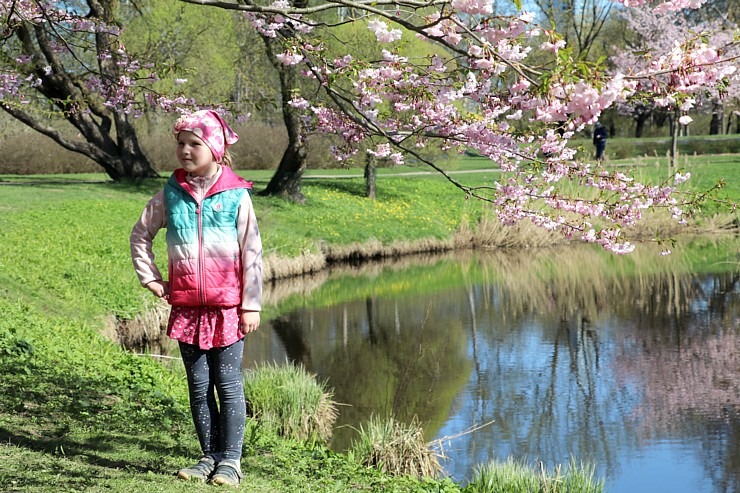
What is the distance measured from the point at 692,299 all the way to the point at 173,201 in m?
12.6

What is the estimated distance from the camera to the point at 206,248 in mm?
4570

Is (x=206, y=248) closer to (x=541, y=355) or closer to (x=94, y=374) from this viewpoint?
(x=94, y=374)

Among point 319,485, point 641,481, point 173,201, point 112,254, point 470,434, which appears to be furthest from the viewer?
point 112,254

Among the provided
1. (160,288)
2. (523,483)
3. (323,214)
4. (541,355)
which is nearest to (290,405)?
(523,483)

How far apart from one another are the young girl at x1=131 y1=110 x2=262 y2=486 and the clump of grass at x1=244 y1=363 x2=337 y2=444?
300 cm

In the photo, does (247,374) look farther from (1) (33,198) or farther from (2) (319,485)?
(1) (33,198)

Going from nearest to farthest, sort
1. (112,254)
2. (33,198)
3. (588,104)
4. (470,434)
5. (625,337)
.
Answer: (588,104) → (470,434) → (625,337) → (112,254) → (33,198)

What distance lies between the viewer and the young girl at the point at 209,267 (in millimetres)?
4570

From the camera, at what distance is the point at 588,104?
3.88m

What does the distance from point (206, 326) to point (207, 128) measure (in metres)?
0.96

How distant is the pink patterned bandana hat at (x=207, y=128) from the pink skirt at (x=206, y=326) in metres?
0.76

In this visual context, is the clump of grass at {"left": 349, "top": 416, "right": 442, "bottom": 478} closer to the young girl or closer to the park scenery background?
the park scenery background

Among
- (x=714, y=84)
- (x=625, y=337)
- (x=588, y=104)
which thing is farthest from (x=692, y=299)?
(x=588, y=104)

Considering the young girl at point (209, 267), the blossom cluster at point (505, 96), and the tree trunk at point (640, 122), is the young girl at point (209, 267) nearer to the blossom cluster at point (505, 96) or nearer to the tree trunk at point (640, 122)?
the blossom cluster at point (505, 96)
